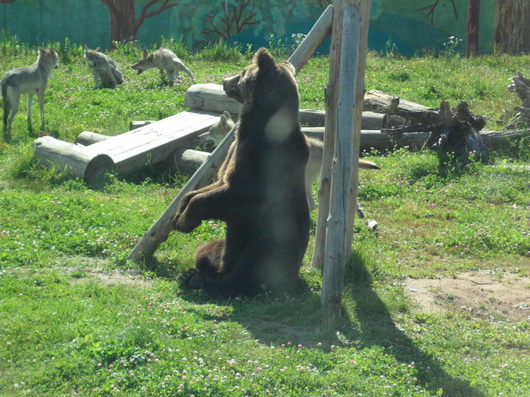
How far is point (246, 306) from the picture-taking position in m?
6.79

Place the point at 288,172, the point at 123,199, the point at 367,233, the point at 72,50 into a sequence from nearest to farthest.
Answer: the point at 288,172
the point at 367,233
the point at 123,199
the point at 72,50

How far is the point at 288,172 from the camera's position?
7023 mm

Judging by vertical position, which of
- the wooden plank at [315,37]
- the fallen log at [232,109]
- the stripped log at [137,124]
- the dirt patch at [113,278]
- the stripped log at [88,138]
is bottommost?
the dirt patch at [113,278]

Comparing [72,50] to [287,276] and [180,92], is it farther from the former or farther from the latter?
[287,276]

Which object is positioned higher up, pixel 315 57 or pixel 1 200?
pixel 315 57

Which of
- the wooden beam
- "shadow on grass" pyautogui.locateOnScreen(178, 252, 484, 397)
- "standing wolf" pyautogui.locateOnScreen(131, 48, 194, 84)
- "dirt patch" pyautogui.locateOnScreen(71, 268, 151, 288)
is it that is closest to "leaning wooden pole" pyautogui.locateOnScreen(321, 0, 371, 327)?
"shadow on grass" pyautogui.locateOnScreen(178, 252, 484, 397)

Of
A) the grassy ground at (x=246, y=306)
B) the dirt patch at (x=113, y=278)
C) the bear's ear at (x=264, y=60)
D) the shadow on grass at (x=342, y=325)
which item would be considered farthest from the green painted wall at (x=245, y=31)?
the shadow on grass at (x=342, y=325)

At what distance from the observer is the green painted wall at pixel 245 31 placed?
2214 centimetres

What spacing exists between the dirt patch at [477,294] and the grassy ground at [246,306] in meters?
0.07

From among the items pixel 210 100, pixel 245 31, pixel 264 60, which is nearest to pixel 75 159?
pixel 210 100

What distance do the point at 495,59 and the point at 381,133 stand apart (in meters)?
8.66

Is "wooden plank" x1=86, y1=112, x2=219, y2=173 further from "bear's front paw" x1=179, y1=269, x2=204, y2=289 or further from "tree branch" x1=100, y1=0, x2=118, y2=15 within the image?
"tree branch" x1=100, y1=0, x2=118, y2=15

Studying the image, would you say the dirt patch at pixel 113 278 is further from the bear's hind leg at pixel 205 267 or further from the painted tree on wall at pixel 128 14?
the painted tree on wall at pixel 128 14

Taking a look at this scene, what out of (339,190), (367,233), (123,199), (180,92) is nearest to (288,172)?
(339,190)
